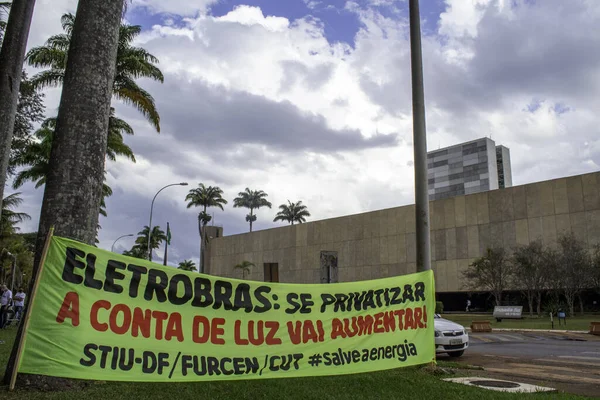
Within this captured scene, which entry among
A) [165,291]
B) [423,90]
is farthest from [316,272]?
[165,291]

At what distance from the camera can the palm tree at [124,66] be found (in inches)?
973

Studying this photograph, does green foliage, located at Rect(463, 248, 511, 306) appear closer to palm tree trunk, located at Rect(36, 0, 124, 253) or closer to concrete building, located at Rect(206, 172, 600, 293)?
concrete building, located at Rect(206, 172, 600, 293)

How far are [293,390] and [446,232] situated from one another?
52093 millimetres

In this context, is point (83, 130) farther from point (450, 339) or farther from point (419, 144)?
point (450, 339)

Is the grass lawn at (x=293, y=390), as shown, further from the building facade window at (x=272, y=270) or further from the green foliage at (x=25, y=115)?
the green foliage at (x=25, y=115)

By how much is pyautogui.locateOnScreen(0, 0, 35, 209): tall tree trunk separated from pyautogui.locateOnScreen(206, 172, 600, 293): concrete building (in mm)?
24926

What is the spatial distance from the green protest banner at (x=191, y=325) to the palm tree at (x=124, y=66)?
20926 mm

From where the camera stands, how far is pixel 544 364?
12578mm

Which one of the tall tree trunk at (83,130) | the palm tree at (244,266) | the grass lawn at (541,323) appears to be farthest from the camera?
the palm tree at (244,266)

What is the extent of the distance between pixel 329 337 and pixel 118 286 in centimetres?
315

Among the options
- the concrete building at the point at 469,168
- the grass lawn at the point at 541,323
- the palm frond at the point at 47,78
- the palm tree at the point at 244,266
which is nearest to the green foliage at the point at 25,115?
the palm frond at the point at 47,78

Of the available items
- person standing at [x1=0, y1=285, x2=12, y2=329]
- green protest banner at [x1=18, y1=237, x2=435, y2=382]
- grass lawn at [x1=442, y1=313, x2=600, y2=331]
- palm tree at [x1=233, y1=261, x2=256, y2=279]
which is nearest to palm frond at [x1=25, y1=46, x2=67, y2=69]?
person standing at [x1=0, y1=285, x2=12, y2=329]

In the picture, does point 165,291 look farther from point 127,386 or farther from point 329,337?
point 329,337

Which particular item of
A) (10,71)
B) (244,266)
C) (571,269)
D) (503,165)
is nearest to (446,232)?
(571,269)
